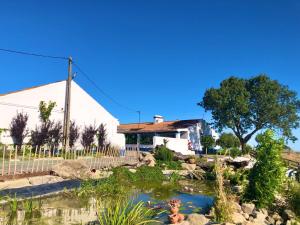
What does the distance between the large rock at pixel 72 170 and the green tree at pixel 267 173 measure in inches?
303

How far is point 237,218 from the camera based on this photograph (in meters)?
9.23

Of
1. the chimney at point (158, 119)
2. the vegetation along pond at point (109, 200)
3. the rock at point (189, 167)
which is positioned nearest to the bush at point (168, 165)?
the rock at point (189, 167)

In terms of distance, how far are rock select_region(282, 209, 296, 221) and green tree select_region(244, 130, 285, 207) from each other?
1.85ft

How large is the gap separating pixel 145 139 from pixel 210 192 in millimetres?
32636

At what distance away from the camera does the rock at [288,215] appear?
10428 mm

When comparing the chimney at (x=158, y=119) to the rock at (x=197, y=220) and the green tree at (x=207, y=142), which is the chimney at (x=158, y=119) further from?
the rock at (x=197, y=220)

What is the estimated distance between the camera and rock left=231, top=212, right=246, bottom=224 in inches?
357

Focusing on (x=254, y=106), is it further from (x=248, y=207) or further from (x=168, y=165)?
(x=248, y=207)

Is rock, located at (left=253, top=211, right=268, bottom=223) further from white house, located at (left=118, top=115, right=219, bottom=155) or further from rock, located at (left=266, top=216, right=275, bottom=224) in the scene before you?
white house, located at (left=118, top=115, right=219, bottom=155)

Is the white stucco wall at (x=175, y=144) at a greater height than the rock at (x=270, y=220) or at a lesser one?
greater

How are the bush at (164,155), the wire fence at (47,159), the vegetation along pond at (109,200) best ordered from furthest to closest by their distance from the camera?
the bush at (164,155)
the wire fence at (47,159)
the vegetation along pond at (109,200)

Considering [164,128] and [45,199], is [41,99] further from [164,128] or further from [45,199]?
[45,199]

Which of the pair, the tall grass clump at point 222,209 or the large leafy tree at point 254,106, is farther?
the large leafy tree at point 254,106

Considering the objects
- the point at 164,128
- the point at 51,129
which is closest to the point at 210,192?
the point at 51,129
